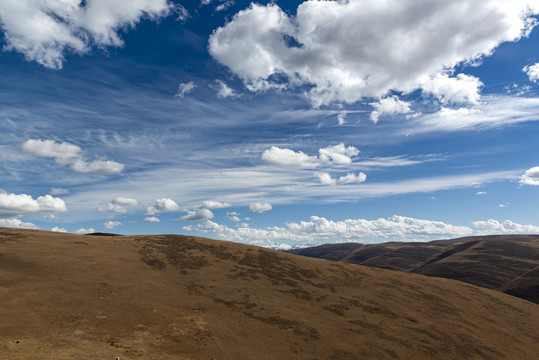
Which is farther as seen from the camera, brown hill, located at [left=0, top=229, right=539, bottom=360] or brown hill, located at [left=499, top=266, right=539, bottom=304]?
brown hill, located at [left=499, top=266, right=539, bottom=304]

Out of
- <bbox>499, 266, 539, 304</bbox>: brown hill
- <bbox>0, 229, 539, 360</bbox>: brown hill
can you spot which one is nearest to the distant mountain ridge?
<bbox>499, 266, 539, 304</bbox>: brown hill

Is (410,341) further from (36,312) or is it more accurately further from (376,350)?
(36,312)

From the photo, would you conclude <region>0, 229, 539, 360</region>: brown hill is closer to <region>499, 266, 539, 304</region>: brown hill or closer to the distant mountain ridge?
<region>499, 266, 539, 304</region>: brown hill

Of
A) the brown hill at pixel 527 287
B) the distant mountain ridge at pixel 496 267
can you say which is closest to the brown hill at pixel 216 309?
the brown hill at pixel 527 287

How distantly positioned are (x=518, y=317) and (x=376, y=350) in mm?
33805

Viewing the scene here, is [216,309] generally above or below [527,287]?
above

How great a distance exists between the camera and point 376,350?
78.7ft

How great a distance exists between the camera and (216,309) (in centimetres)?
2542

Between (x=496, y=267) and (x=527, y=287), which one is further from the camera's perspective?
(x=496, y=267)

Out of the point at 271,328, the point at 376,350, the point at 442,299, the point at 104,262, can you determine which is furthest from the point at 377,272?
the point at 104,262

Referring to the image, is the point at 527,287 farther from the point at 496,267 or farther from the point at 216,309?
the point at 216,309

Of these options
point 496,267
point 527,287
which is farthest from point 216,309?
point 496,267

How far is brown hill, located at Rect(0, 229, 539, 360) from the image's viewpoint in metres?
18.2

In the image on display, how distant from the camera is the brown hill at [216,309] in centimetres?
1822
